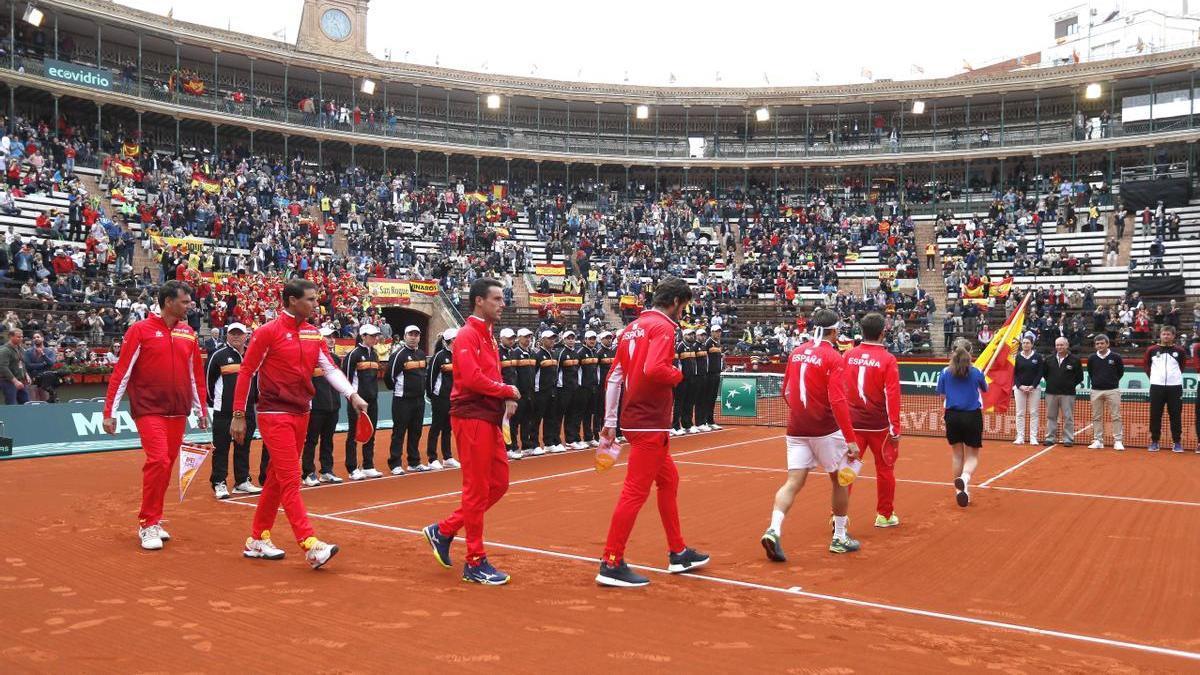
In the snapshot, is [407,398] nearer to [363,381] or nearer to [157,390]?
[363,381]

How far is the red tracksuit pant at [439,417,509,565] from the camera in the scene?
6754 mm

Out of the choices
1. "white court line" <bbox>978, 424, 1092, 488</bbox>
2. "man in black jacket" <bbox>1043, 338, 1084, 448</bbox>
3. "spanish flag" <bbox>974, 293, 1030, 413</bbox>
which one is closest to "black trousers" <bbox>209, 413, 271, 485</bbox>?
"white court line" <bbox>978, 424, 1092, 488</bbox>

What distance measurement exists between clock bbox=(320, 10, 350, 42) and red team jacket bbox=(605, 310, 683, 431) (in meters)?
42.8

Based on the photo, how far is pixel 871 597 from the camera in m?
6.62

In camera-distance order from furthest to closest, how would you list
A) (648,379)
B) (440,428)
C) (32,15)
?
(32,15), (440,428), (648,379)

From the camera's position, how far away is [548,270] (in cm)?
3850

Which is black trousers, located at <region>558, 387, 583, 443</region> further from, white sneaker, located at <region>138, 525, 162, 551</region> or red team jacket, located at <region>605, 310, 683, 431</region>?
red team jacket, located at <region>605, 310, 683, 431</region>

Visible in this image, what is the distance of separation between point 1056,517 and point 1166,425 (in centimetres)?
1327

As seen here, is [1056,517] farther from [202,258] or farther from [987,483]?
[202,258]

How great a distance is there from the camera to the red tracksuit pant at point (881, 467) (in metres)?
8.93

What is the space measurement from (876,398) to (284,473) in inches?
215

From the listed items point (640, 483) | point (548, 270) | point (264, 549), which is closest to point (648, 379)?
point (640, 483)

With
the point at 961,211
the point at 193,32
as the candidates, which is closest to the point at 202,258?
the point at 193,32

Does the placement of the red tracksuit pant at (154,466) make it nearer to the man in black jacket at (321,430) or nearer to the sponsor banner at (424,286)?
the man in black jacket at (321,430)
